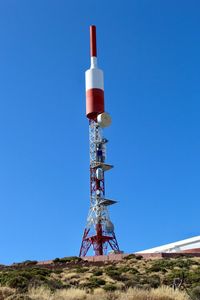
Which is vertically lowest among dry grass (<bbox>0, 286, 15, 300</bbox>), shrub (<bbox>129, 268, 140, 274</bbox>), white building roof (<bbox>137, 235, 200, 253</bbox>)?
dry grass (<bbox>0, 286, 15, 300</bbox>)

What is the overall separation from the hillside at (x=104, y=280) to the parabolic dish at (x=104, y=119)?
23.1 metres

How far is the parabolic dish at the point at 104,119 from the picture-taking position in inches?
2489

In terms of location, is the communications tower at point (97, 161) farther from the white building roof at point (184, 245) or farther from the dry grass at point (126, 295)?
the dry grass at point (126, 295)

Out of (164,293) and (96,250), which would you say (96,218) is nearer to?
(96,250)

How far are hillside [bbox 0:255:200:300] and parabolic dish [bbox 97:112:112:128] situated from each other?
23.1 m

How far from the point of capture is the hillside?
1533cm

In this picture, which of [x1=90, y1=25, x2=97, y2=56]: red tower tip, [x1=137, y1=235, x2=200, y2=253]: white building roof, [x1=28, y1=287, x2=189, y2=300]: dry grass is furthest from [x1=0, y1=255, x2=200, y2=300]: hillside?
[x1=90, y1=25, x2=97, y2=56]: red tower tip

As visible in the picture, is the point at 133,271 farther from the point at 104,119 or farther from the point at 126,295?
the point at 104,119

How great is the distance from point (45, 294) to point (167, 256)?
2838 centimetres

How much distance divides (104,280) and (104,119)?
1476 inches

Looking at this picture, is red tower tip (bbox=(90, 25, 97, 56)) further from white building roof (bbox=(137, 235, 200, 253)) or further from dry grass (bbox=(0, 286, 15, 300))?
dry grass (bbox=(0, 286, 15, 300))

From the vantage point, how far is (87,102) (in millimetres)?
64500

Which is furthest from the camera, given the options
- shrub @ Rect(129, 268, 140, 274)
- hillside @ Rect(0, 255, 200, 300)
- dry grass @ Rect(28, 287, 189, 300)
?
shrub @ Rect(129, 268, 140, 274)

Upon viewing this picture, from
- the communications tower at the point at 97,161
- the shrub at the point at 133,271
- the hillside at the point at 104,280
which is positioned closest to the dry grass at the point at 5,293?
the hillside at the point at 104,280
